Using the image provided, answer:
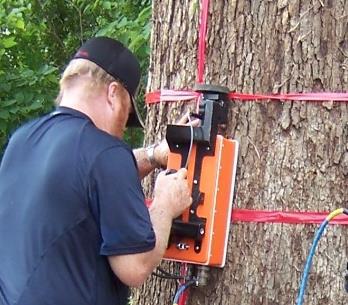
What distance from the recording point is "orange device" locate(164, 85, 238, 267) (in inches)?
106

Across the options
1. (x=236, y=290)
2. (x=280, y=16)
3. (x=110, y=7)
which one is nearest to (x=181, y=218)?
(x=236, y=290)

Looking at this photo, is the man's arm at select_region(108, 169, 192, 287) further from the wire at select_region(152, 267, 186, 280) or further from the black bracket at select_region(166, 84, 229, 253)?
the wire at select_region(152, 267, 186, 280)

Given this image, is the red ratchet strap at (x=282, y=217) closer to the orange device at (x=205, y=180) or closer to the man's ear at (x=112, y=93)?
the orange device at (x=205, y=180)

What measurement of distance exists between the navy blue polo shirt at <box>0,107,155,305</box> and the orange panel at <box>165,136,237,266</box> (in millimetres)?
206

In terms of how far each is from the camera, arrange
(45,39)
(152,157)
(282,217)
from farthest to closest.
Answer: (45,39)
(152,157)
(282,217)

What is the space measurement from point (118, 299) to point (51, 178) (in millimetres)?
454

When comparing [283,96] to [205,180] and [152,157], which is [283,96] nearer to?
[205,180]

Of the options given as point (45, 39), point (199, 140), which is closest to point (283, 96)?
point (199, 140)

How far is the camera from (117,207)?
2500mm

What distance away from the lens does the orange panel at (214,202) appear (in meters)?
2.68

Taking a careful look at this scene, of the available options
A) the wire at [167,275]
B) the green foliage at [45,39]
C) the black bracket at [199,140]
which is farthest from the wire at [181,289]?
the green foliage at [45,39]

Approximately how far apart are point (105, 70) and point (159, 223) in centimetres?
52

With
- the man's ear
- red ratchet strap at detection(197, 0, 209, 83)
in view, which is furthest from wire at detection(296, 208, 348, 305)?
the man's ear

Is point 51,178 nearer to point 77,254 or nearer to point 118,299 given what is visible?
point 77,254
